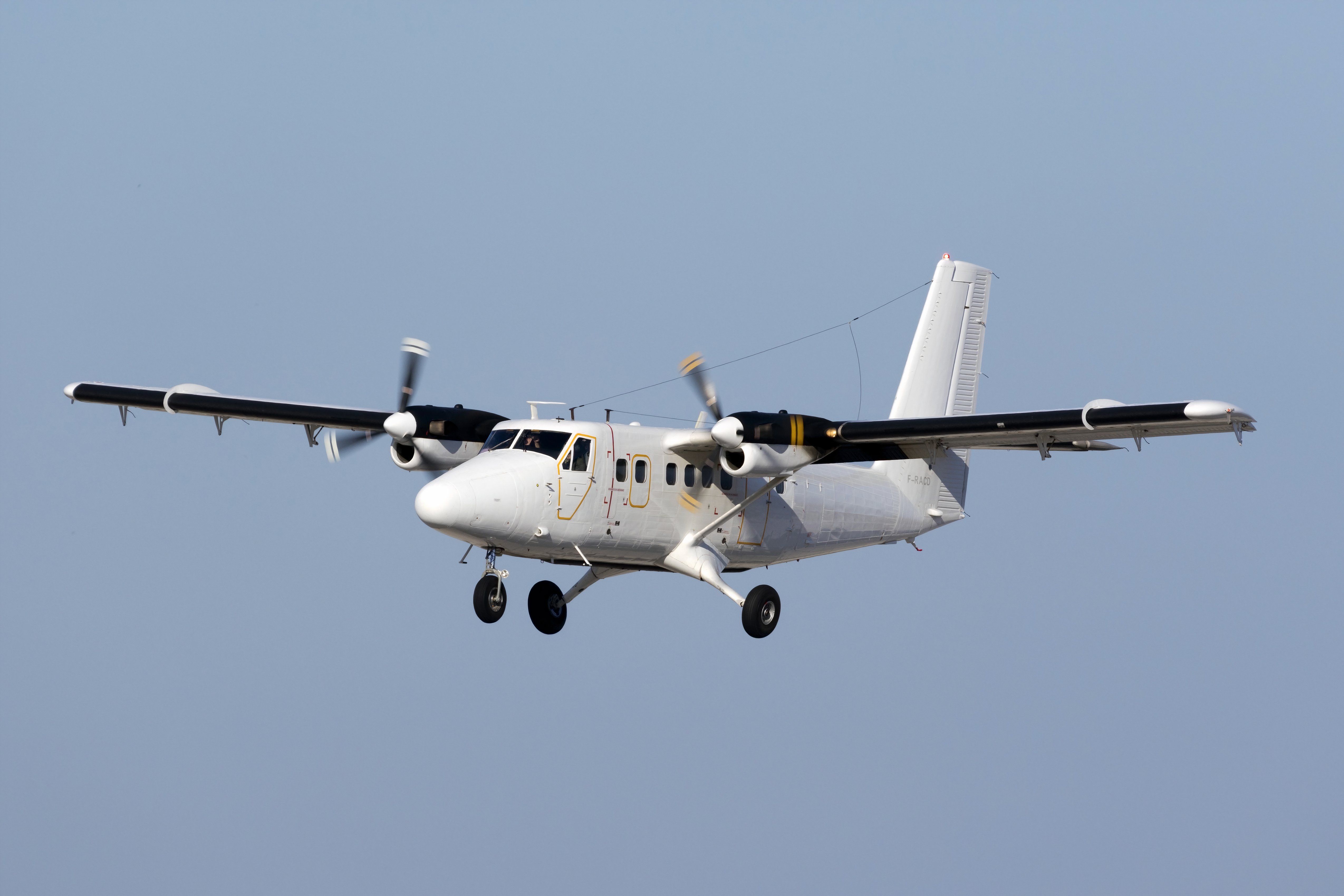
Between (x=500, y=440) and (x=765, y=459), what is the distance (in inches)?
141

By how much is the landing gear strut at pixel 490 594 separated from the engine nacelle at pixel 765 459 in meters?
Answer: 3.35

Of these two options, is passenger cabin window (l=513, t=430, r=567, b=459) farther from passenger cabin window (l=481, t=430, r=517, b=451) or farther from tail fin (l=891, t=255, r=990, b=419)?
tail fin (l=891, t=255, r=990, b=419)

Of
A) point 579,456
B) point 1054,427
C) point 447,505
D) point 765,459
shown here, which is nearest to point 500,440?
point 579,456

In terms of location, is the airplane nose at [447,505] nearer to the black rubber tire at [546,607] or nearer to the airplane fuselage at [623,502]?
the airplane fuselage at [623,502]

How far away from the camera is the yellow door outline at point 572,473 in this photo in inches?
835

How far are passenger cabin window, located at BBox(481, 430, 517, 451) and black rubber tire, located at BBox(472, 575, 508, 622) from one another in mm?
1711

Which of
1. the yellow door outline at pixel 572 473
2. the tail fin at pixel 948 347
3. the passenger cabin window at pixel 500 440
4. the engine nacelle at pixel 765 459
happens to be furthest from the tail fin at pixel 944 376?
the passenger cabin window at pixel 500 440

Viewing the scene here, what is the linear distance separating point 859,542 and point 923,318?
420 centimetres

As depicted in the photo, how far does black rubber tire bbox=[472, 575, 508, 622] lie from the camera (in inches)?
Result: 849

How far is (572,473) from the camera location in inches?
842

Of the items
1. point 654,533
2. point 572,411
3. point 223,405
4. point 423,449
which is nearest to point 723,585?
point 654,533

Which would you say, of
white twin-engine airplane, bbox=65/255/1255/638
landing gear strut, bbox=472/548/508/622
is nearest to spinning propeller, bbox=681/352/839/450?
white twin-engine airplane, bbox=65/255/1255/638

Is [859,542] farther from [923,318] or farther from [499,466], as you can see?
[499,466]

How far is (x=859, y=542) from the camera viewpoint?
25.5 metres
